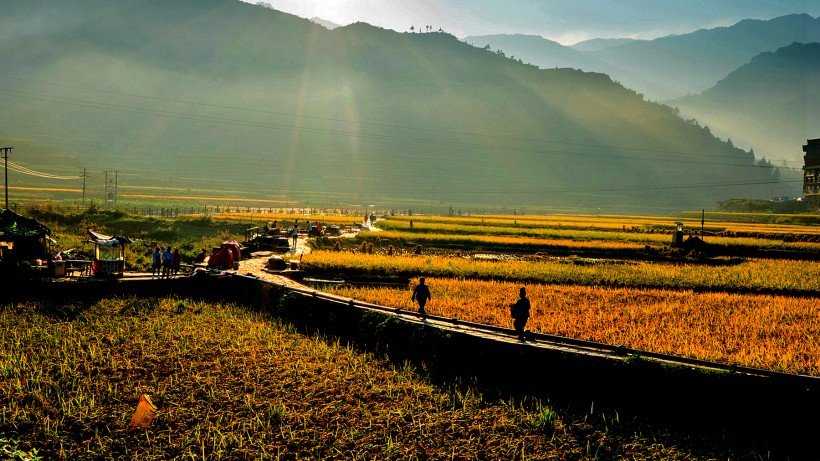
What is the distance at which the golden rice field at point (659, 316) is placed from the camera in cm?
1622

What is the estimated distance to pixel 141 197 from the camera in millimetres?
151000

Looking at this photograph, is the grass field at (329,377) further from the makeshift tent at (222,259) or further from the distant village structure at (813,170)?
the distant village structure at (813,170)

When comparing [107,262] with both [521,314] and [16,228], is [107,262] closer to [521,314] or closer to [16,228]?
[16,228]

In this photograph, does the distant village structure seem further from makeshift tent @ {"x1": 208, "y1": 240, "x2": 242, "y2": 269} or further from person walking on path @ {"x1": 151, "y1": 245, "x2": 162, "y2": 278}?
person walking on path @ {"x1": 151, "y1": 245, "x2": 162, "y2": 278}

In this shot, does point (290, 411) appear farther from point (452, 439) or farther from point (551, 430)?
point (551, 430)

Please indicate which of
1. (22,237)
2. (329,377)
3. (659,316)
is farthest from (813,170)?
(22,237)

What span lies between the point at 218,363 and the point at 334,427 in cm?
519

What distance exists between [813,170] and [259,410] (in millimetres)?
108600

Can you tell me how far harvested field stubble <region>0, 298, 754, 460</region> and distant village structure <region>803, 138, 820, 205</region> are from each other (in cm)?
10234

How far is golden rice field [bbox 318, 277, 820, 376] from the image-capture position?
1622cm

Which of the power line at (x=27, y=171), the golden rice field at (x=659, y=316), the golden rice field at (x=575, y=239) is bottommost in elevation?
the golden rice field at (x=659, y=316)

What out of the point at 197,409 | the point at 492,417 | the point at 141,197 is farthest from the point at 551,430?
the point at 141,197

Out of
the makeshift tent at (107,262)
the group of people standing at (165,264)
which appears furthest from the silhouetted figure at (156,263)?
the makeshift tent at (107,262)

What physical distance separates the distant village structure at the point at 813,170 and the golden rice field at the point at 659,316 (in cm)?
8532
